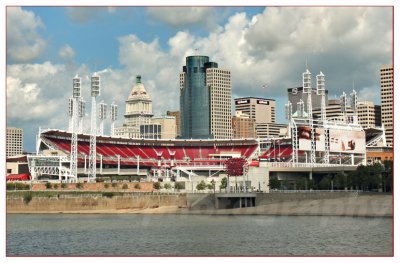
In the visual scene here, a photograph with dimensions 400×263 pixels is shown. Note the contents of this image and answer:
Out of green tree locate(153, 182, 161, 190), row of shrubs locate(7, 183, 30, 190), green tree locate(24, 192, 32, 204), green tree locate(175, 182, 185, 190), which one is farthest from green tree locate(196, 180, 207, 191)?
green tree locate(24, 192, 32, 204)

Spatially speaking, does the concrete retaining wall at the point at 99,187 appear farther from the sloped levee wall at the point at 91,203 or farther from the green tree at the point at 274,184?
the green tree at the point at 274,184

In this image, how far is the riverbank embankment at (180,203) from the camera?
147875 millimetres

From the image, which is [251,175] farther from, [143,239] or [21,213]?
[143,239]

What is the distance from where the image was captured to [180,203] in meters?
176

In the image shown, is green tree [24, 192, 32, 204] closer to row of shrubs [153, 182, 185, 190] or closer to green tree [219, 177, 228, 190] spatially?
row of shrubs [153, 182, 185, 190]

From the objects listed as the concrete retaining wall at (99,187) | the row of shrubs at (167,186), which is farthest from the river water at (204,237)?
the row of shrubs at (167,186)

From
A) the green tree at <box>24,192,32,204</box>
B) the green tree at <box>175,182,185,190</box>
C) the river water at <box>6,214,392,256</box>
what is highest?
the green tree at <box>175,182,185,190</box>

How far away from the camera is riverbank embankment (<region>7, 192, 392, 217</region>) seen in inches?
5822

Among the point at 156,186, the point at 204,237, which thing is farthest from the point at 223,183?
the point at 204,237

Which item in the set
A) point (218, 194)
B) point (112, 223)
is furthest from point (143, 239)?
point (218, 194)

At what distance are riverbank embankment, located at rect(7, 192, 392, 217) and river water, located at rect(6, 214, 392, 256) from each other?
39.7ft

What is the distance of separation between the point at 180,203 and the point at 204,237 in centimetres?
7510

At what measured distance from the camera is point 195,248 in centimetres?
8869

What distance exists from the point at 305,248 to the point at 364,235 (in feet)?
53.0
